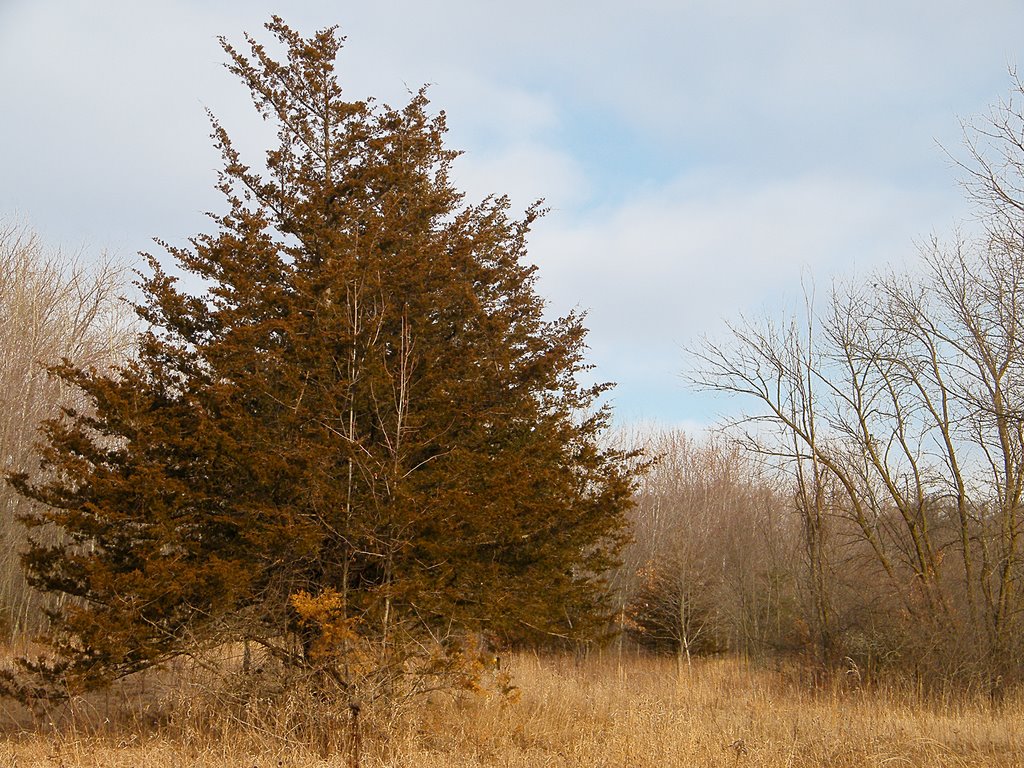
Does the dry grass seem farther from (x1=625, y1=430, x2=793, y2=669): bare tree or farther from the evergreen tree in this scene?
(x1=625, y1=430, x2=793, y2=669): bare tree

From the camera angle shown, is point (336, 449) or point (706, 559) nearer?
point (336, 449)

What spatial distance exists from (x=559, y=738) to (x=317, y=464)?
3998 mm

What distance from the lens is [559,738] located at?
8.80 m

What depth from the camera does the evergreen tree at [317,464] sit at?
8.09 m

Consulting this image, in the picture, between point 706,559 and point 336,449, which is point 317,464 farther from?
point 706,559

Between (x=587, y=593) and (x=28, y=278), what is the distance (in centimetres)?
2153

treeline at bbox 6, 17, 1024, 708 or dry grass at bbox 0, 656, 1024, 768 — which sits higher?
treeline at bbox 6, 17, 1024, 708

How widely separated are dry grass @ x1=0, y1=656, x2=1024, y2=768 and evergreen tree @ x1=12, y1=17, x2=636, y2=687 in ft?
2.69

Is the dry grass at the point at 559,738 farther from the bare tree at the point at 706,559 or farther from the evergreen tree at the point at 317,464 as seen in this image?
the bare tree at the point at 706,559

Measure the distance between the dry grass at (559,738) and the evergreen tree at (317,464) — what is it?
821 millimetres

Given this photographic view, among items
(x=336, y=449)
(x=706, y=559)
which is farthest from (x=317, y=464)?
(x=706, y=559)

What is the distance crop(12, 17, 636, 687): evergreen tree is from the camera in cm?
809

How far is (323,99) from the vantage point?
446 inches

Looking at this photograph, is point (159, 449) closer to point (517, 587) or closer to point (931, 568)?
point (517, 587)
